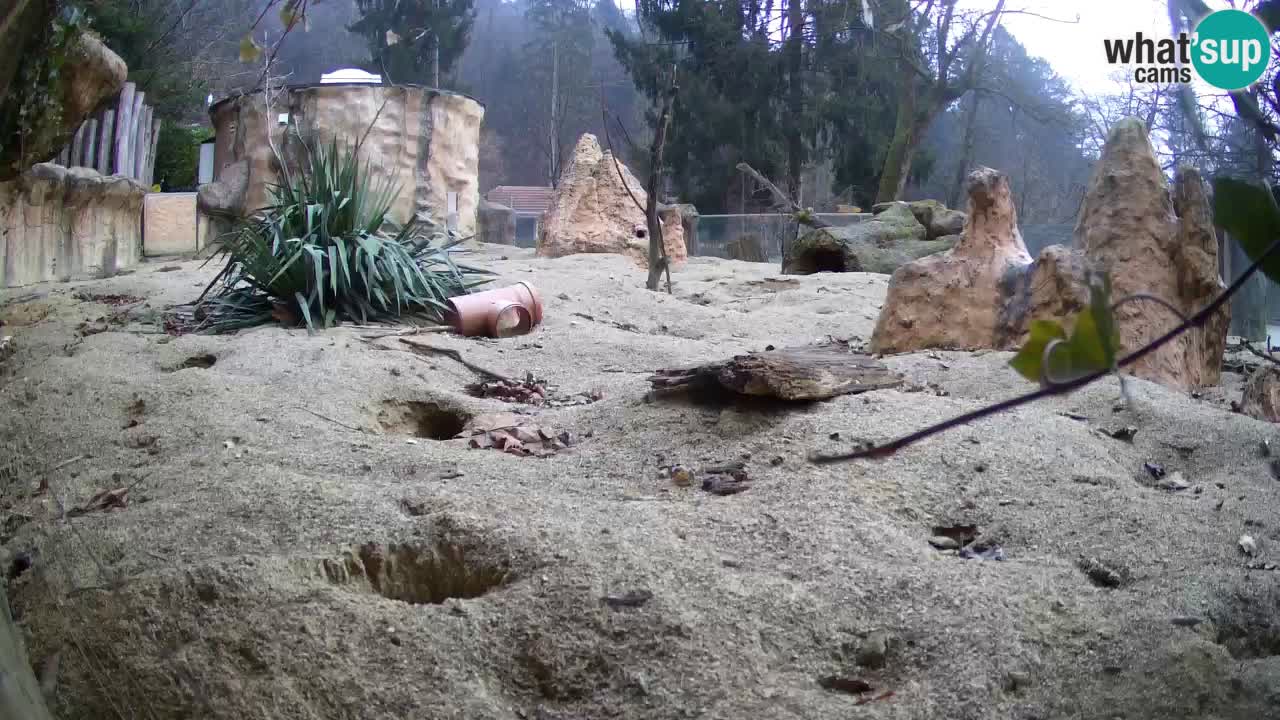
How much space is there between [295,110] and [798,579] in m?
11.5

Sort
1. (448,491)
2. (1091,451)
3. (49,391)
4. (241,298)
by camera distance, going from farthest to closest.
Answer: (241,298)
(49,391)
(1091,451)
(448,491)

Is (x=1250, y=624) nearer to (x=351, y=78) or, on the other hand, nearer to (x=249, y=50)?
(x=249, y=50)

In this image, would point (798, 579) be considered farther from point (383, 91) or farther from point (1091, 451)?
point (383, 91)

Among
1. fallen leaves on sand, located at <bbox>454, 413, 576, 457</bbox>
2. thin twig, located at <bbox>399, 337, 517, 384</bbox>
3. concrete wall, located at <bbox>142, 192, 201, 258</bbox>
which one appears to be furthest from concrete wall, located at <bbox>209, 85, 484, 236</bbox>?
fallen leaves on sand, located at <bbox>454, 413, 576, 457</bbox>

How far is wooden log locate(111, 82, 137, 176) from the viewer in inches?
382

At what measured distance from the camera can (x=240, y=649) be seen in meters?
1.73

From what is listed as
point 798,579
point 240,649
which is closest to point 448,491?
point 240,649

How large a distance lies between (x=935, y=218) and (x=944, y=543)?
29.4ft

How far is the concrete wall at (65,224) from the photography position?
7.05 metres

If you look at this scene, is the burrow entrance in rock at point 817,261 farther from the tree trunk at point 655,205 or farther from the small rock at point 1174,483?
the small rock at point 1174,483

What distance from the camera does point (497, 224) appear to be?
1519 centimetres

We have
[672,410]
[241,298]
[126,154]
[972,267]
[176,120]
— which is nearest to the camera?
[672,410]

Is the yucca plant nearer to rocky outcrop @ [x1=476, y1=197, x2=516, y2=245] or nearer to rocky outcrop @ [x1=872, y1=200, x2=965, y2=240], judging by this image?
rocky outcrop @ [x1=872, y1=200, x2=965, y2=240]

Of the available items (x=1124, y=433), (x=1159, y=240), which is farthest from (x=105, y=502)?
(x=1159, y=240)
